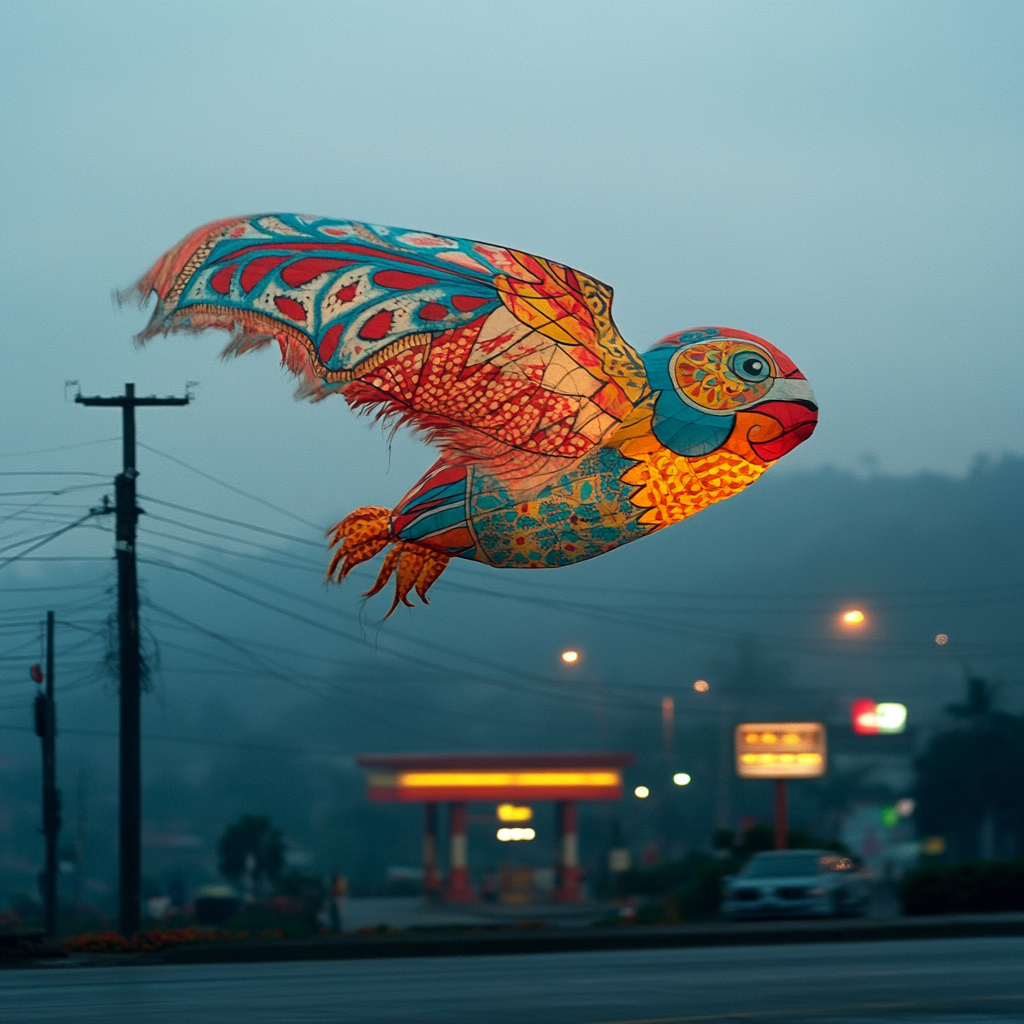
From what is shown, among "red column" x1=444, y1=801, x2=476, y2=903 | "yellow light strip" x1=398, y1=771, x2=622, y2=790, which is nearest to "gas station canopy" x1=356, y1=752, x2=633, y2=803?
"yellow light strip" x1=398, y1=771, x2=622, y2=790

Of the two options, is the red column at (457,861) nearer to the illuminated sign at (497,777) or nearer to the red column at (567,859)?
the illuminated sign at (497,777)

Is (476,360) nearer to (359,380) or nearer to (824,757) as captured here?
(359,380)

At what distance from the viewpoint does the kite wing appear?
351 inches

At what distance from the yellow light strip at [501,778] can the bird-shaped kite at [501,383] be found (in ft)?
165

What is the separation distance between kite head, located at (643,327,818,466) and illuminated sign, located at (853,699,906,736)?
32.0 meters

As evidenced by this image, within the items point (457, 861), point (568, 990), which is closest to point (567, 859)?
point (457, 861)

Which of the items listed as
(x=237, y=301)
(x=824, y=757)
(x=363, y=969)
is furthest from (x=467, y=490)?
(x=824, y=757)

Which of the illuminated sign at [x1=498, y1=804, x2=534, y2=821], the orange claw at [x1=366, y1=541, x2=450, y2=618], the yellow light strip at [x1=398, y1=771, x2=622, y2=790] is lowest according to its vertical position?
the illuminated sign at [x1=498, y1=804, x2=534, y2=821]

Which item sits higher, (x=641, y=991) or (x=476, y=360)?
(x=476, y=360)

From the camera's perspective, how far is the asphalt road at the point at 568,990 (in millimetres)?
12047

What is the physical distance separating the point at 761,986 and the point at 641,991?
1.15 m

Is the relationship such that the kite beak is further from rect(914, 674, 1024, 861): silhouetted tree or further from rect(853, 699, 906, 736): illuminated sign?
rect(914, 674, 1024, 861): silhouetted tree

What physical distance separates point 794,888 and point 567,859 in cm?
3345

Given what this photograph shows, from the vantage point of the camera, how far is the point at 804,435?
8828mm
